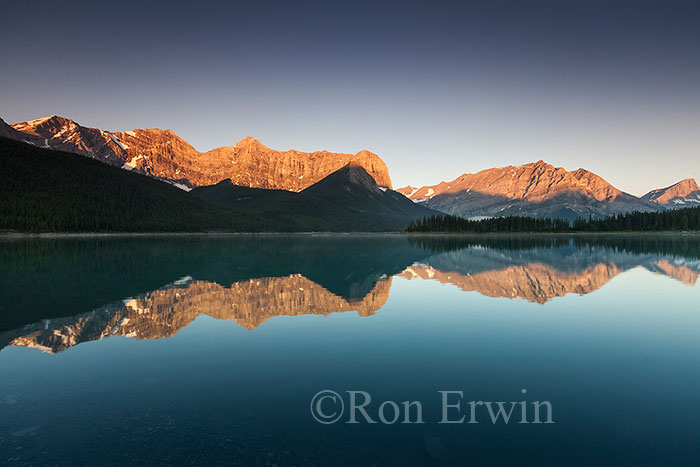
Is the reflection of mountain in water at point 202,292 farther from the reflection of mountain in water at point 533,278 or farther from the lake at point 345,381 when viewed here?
the lake at point 345,381

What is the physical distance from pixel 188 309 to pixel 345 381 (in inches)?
730

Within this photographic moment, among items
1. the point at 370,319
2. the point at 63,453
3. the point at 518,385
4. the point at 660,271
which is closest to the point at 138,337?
the point at 63,453

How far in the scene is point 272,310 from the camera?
1126 inches

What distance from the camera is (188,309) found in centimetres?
2827

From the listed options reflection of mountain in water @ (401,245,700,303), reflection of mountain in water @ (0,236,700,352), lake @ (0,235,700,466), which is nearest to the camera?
lake @ (0,235,700,466)

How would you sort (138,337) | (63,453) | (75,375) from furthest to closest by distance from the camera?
(138,337) < (75,375) < (63,453)

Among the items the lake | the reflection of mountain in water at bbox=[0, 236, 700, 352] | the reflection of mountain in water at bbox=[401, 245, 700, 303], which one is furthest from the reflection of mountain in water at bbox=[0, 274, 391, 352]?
the reflection of mountain in water at bbox=[401, 245, 700, 303]

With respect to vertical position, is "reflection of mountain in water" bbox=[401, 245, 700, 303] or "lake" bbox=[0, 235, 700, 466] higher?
"lake" bbox=[0, 235, 700, 466]

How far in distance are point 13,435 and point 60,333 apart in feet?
42.2

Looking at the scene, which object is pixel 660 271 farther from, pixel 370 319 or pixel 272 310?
pixel 272 310

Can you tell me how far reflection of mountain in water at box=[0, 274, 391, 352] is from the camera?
21.2 m

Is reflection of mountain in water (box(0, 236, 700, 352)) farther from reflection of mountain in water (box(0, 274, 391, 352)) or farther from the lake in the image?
the lake

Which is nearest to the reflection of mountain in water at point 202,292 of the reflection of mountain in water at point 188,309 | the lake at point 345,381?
the reflection of mountain in water at point 188,309

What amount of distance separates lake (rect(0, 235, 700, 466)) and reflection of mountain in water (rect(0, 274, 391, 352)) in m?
0.22
